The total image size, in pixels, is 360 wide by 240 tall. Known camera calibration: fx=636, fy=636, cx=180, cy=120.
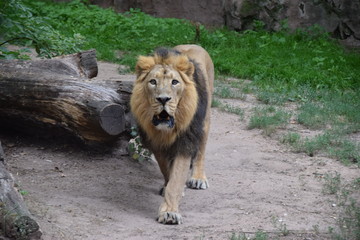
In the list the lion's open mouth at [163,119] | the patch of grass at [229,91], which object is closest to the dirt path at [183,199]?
the lion's open mouth at [163,119]

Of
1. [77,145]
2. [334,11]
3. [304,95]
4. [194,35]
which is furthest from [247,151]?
[334,11]

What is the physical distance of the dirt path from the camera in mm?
5070

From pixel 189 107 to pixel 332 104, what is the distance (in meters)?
4.23

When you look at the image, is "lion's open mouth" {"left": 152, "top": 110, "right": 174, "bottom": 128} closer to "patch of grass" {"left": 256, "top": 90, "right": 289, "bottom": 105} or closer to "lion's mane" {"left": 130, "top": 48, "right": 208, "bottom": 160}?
"lion's mane" {"left": 130, "top": 48, "right": 208, "bottom": 160}

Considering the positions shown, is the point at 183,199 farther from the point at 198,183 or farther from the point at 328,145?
the point at 328,145

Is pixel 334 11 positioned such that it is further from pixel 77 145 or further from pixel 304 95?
pixel 77 145

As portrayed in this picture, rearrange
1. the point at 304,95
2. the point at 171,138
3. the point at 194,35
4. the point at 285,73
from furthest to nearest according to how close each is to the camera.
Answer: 1. the point at 194,35
2. the point at 285,73
3. the point at 304,95
4. the point at 171,138

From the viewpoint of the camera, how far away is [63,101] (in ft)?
20.2

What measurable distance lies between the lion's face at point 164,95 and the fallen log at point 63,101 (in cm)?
60

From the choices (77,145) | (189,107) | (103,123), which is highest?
(189,107)

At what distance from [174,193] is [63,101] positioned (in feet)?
5.04

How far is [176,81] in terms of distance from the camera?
5367 mm

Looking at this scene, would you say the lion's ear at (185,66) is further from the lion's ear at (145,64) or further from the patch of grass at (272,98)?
the patch of grass at (272,98)

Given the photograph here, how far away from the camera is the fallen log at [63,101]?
19.9ft
